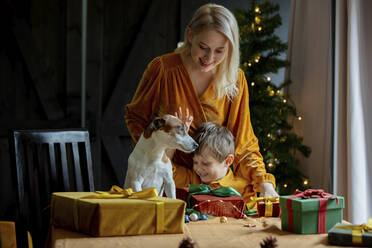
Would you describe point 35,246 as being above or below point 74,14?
below

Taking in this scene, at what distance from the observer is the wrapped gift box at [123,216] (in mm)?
1202

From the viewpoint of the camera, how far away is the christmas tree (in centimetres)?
325

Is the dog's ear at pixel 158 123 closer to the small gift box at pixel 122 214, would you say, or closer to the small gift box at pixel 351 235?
the small gift box at pixel 122 214

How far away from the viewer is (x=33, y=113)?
3836 mm

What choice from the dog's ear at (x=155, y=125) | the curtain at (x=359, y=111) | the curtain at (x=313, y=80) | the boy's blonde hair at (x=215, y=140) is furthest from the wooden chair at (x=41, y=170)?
the curtain at (x=313, y=80)

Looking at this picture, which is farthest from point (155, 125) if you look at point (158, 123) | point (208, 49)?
point (208, 49)

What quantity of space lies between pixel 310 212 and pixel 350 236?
14cm

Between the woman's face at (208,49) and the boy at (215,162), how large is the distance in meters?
0.25

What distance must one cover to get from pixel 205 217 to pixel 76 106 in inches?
106

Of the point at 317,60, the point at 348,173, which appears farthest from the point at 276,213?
the point at 317,60

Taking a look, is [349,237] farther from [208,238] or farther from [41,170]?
[41,170]

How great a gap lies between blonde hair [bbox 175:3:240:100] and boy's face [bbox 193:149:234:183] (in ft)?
1.00

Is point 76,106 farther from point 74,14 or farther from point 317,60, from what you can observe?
point 317,60

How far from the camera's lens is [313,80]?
333 cm
